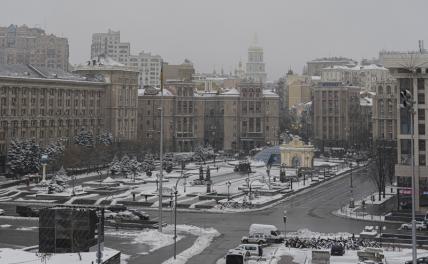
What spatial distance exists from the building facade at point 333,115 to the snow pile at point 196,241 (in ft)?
327

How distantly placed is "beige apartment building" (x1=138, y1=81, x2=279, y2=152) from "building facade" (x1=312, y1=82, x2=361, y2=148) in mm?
10387

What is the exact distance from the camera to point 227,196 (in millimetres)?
72188

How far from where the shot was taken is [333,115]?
5940 inches

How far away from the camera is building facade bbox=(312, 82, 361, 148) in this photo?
492 feet

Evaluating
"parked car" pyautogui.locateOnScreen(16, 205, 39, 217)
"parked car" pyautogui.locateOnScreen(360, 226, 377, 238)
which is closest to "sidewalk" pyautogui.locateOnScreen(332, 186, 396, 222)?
"parked car" pyautogui.locateOnScreen(360, 226, 377, 238)

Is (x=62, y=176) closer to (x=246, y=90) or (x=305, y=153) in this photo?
(x=305, y=153)

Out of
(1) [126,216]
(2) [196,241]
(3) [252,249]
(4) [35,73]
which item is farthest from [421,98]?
(4) [35,73]

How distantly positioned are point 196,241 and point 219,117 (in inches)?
4203

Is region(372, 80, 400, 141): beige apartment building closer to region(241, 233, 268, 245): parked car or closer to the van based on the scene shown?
the van

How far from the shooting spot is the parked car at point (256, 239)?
45062mm

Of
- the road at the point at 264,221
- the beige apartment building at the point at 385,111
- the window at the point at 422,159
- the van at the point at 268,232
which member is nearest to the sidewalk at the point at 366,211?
the road at the point at 264,221

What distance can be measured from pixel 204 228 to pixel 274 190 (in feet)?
83.0

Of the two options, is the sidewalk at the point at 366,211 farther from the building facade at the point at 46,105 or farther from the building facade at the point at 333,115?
the building facade at the point at 333,115

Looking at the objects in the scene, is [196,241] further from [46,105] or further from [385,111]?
[46,105]
